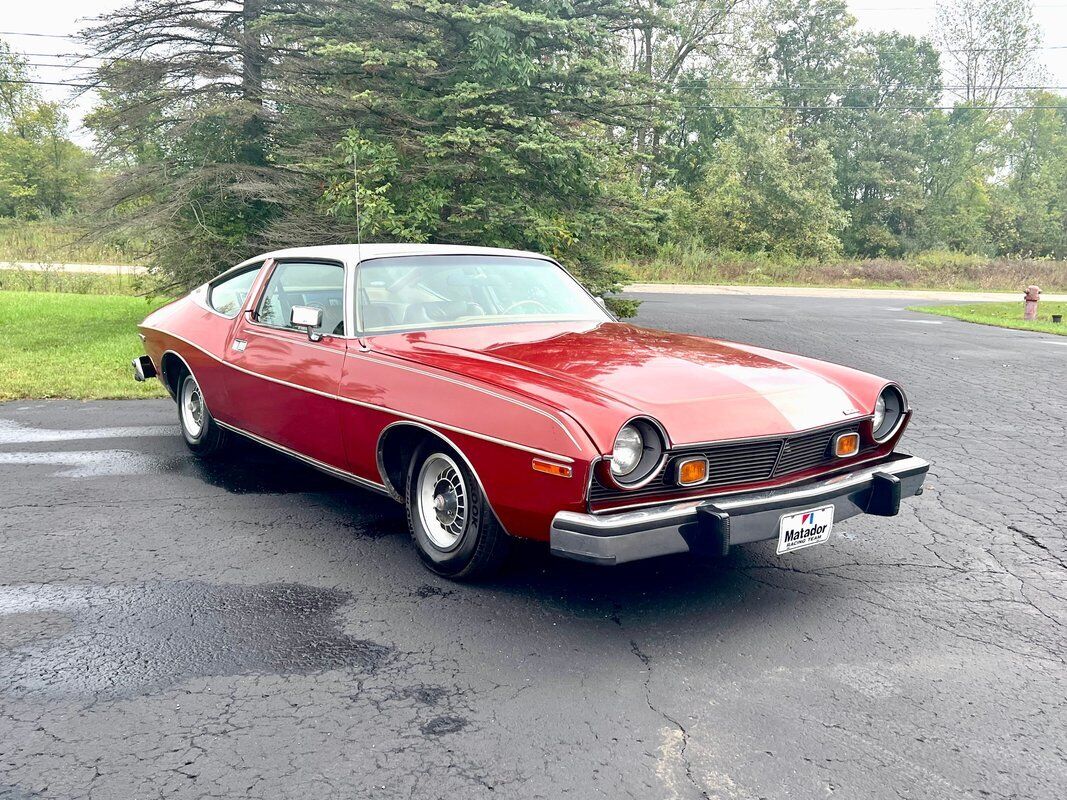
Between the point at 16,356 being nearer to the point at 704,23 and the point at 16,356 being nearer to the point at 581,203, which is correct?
the point at 581,203

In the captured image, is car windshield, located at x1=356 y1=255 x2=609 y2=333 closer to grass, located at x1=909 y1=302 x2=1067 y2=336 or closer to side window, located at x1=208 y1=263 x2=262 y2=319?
side window, located at x1=208 y1=263 x2=262 y2=319

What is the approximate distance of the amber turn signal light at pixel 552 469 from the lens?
3113 mm

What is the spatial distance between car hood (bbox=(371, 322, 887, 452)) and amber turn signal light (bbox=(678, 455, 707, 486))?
3.6 inches

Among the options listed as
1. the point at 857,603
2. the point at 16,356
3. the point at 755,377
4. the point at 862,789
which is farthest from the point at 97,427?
the point at 862,789

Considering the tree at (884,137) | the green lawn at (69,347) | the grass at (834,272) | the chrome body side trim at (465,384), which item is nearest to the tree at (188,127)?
the green lawn at (69,347)

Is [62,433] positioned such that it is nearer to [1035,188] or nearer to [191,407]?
[191,407]

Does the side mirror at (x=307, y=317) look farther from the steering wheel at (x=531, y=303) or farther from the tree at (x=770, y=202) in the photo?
the tree at (x=770, y=202)

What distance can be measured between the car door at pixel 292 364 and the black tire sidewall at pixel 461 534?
0.56 meters

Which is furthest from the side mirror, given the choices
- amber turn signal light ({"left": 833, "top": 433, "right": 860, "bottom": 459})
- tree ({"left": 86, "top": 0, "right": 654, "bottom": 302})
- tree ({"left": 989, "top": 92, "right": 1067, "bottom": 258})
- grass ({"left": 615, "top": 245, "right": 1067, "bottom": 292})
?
tree ({"left": 989, "top": 92, "right": 1067, "bottom": 258})

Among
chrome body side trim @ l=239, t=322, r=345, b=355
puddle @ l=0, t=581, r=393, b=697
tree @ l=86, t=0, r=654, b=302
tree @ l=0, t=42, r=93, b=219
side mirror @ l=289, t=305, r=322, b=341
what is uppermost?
tree @ l=0, t=42, r=93, b=219

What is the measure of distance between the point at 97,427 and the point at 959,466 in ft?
21.6

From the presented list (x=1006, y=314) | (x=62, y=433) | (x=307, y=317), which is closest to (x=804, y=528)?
(x=307, y=317)

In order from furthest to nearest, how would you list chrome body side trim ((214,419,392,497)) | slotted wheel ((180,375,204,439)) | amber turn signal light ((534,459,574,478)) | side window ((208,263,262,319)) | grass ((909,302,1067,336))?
grass ((909,302,1067,336)) → slotted wheel ((180,375,204,439)) → side window ((208,263,262,319)) → chrome body side trim ((214,419,392,497)) → amber turn signal light ((534,459,574,478))

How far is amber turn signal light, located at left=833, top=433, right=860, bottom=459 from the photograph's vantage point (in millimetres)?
3793
